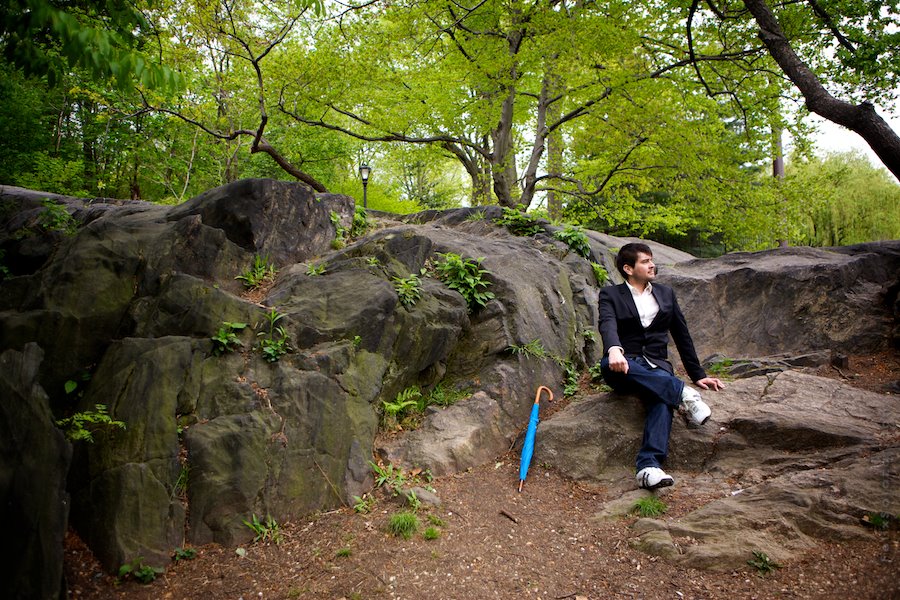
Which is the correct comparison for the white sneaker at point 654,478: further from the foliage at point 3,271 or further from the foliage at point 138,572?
the foliage at point 3,271

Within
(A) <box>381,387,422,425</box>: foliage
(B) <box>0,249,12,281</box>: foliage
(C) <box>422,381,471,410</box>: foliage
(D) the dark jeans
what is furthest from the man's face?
(B) <box>0,249,12,281</box>: foliage

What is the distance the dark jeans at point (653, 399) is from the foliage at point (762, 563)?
109 centimetres

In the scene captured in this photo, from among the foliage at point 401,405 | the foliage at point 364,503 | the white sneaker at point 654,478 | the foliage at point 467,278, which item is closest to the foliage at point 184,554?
the foliage at point 364,503

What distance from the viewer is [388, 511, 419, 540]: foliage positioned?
4.06 meters

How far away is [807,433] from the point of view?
4.41m

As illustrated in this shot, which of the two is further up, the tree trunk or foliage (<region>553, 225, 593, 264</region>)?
the tree trunk

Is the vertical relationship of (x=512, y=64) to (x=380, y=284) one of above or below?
above

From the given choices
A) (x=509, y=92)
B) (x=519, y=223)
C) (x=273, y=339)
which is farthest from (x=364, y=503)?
(x=509, y=92)

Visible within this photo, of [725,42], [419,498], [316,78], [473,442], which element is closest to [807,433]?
[473,442]

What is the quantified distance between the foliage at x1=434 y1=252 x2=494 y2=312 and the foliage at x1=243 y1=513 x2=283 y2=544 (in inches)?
131

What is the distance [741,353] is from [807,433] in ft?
12.3

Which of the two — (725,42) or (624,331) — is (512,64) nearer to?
(725,42)

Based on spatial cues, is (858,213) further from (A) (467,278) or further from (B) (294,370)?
(B) (294,370)

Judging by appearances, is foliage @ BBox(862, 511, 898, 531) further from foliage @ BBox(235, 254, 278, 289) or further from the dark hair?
foliage @ BBox(235, 254, 278, 289)
